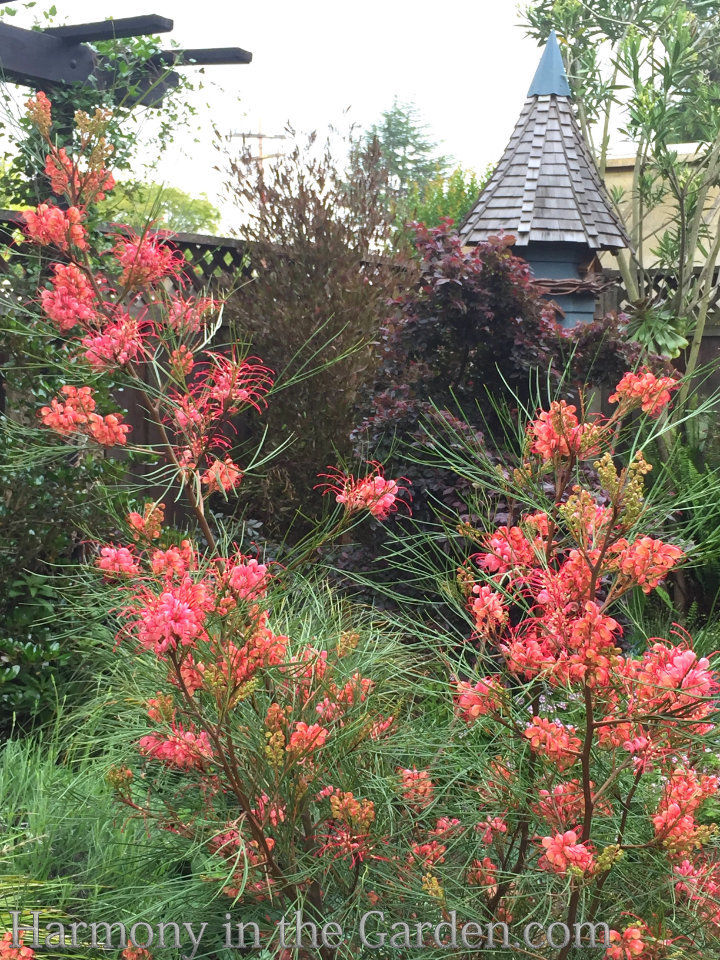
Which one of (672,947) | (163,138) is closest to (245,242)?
(163,138)

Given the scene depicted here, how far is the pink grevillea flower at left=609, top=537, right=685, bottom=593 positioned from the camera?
150 centimetres

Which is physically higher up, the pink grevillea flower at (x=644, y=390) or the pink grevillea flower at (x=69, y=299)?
the pink grevillea flower at (x=69, y=299)

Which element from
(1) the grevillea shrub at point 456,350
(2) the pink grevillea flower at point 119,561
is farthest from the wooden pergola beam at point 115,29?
(2) the pink grevillea flower at point 119,561

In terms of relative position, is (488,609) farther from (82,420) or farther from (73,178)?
(73,178)

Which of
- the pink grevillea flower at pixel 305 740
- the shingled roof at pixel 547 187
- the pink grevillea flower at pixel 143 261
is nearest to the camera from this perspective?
the pink grevillea flower at pixel 305 740

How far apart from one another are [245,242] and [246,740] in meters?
5.58

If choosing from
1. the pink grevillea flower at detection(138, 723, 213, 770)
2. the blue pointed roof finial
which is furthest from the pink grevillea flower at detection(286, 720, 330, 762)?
the blue pointed roof finial

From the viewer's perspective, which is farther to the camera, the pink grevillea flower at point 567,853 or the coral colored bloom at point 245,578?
the coral colored bloom at point 245,578

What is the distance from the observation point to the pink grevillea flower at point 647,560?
1.50 metres

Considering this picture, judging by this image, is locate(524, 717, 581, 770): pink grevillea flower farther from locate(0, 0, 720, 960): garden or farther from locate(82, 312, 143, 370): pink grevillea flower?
locate(82, 312, 143, 370): pink grevillea flower

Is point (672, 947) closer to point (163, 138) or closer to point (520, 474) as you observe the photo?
point (520, 474)

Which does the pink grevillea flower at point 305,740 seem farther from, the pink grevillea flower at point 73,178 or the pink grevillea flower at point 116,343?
the pink grevillea flower at point 73,178

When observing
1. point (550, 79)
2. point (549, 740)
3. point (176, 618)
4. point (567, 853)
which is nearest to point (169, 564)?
point (176, 618)

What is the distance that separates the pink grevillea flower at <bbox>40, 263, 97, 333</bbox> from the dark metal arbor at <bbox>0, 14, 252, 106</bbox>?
390 cm
